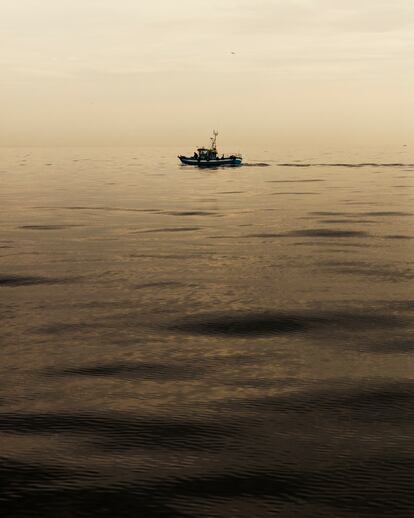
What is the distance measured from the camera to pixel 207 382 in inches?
671

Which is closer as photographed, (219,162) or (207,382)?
(207,382)

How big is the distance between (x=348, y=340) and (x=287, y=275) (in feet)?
37.7

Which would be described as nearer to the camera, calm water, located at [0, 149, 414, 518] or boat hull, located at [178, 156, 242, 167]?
calm water, located at [0, 149, 414, 518]

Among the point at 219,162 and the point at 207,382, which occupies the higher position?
the point at 219,162

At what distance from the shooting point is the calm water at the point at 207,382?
11609mm

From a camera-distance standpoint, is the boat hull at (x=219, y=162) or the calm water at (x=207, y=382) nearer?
the calm water at (x=207, y=382)

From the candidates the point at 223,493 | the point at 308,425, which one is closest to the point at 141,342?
the point at 308,425

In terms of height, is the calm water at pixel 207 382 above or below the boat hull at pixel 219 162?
below

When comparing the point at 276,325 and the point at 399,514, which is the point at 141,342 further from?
the point at 399,514

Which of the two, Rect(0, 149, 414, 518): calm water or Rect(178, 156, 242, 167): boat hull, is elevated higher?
Rect(178, 156, 242, 167): boat hull

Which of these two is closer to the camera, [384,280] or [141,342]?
[141,342]

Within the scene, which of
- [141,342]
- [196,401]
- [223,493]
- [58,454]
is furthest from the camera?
[141,342]

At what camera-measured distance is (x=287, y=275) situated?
32.4 meters

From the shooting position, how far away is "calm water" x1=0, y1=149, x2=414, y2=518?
38.1ft
